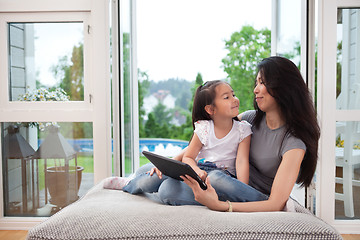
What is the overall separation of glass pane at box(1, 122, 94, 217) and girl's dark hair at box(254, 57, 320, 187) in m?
1.52

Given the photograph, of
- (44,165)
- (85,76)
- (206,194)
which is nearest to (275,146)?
(206,194)

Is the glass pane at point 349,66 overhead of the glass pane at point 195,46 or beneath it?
beneath

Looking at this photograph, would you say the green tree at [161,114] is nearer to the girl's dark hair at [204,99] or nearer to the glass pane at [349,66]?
the glass pane at [349,66]

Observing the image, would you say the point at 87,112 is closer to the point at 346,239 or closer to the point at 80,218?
the point at 80,218

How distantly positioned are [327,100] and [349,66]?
0.31 metres

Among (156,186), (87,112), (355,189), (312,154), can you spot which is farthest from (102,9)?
(355,189)

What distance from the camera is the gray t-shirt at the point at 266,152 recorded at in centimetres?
170

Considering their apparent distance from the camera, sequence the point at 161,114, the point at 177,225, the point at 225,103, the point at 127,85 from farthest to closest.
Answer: the point at 161,114 < the point at 127,85 < the point at 225,103 < the point at 177,225

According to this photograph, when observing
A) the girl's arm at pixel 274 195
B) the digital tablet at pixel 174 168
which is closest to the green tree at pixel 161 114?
the digital tablet at pixel 174 168

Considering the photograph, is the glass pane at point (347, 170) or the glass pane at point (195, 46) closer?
the glass pane at point (347, 170)

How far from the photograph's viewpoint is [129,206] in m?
1.56

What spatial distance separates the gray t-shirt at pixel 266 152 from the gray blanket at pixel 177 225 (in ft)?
1.06

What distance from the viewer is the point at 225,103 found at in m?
1.86

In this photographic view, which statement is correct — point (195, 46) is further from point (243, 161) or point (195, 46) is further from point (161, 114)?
point (243, 161)
